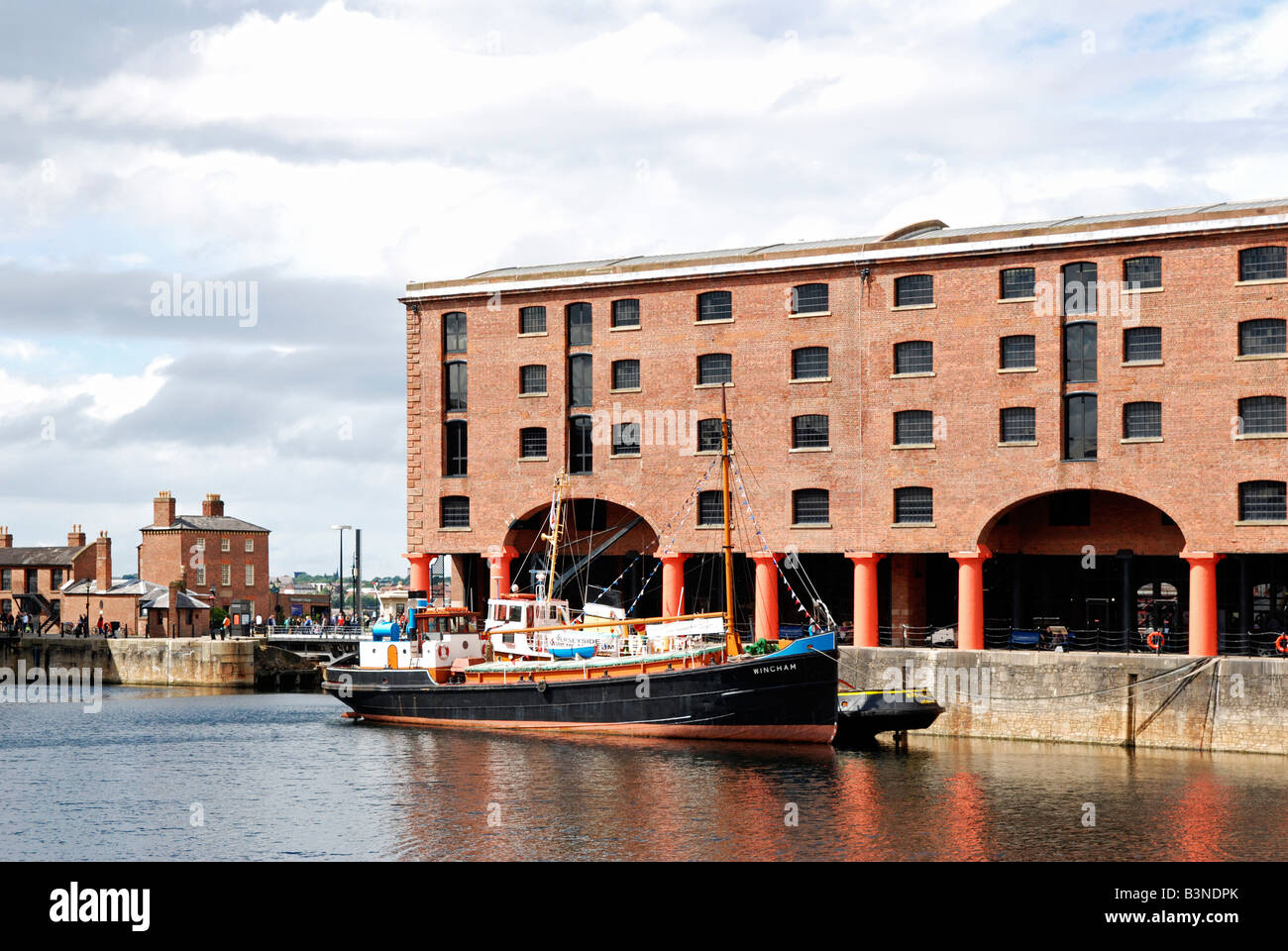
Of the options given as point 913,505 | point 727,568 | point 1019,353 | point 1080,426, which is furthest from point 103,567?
Answer: point 1080,426

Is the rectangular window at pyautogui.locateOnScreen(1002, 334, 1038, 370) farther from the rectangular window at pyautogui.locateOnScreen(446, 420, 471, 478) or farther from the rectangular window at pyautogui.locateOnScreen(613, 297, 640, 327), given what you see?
the rectangular window at pyautogui.locateOnScreen(446, 420, 471, 478)

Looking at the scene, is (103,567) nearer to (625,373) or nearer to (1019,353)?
(625,373)

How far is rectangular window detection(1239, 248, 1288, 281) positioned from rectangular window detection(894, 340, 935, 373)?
11519 millimetres

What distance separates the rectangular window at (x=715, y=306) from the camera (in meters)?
62.4

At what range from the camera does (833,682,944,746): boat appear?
50938 mm

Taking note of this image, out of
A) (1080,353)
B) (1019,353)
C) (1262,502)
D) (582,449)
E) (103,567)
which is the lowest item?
(103,567)

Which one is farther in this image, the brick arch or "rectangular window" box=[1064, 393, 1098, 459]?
the brick arch

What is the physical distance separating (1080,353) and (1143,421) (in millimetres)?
3478

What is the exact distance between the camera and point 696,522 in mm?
62625

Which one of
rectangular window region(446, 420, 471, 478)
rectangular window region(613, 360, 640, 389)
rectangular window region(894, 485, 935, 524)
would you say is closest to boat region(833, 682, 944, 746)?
rectangular window region(894, 485, 935, 524)

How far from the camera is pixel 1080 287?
55.8 metres

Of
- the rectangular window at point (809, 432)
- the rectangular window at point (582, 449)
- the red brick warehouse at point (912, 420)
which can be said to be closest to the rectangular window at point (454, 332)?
the red brick warehouse at point (912, 420)

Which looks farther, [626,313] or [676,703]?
[626,313]
